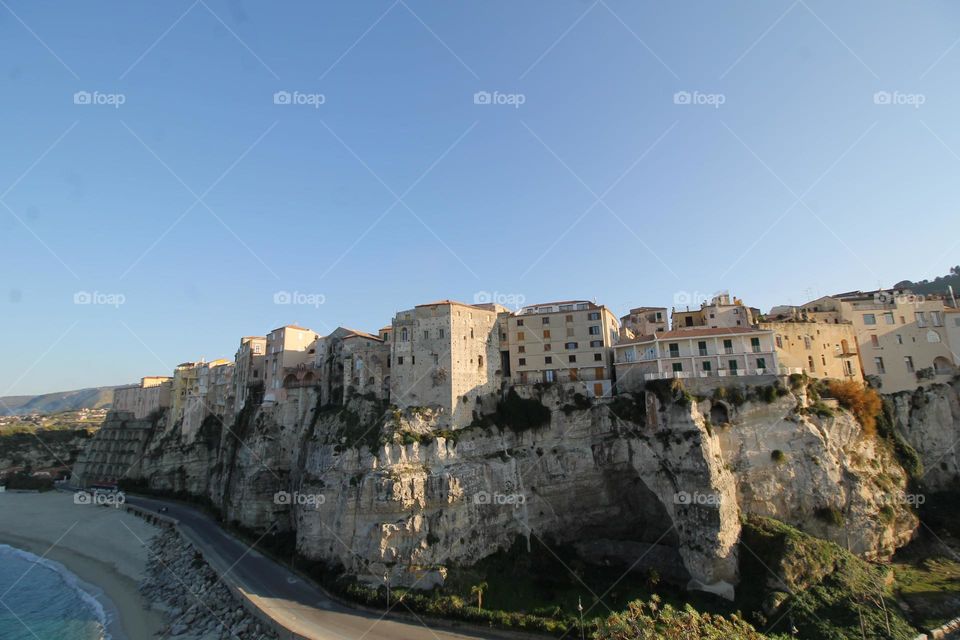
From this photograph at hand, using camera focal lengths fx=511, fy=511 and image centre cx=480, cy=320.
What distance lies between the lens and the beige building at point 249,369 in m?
58.6

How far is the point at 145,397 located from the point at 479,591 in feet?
259

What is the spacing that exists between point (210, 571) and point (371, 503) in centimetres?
1543

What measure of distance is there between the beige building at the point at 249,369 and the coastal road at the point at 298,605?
17.2 meters

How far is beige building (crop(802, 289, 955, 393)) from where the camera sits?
4369 centimetres

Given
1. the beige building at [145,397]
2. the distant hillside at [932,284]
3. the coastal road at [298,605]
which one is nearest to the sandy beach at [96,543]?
the coastal road at [298,605]

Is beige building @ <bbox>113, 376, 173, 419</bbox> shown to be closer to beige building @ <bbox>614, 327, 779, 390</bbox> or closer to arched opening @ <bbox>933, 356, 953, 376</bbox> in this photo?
beige building @ <bbox>614, 327, 779, 390</bbox>

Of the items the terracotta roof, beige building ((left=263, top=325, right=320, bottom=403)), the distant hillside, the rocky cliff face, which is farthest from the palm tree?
the distant hillside

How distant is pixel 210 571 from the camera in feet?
132

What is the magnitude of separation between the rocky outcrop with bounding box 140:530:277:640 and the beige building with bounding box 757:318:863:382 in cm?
4364

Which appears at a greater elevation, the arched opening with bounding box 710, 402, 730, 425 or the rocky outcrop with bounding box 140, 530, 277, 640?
the arched opening with bounding box 710, 402, 730, 425

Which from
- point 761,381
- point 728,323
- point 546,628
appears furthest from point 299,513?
point 728,323

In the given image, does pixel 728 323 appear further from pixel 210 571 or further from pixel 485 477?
pixel 210 571

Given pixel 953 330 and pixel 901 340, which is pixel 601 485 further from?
pixel 953 330

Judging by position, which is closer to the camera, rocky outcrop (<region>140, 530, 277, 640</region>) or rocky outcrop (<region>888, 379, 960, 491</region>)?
rocky outcrop (<region>140, 530, 277, 640</region>)
